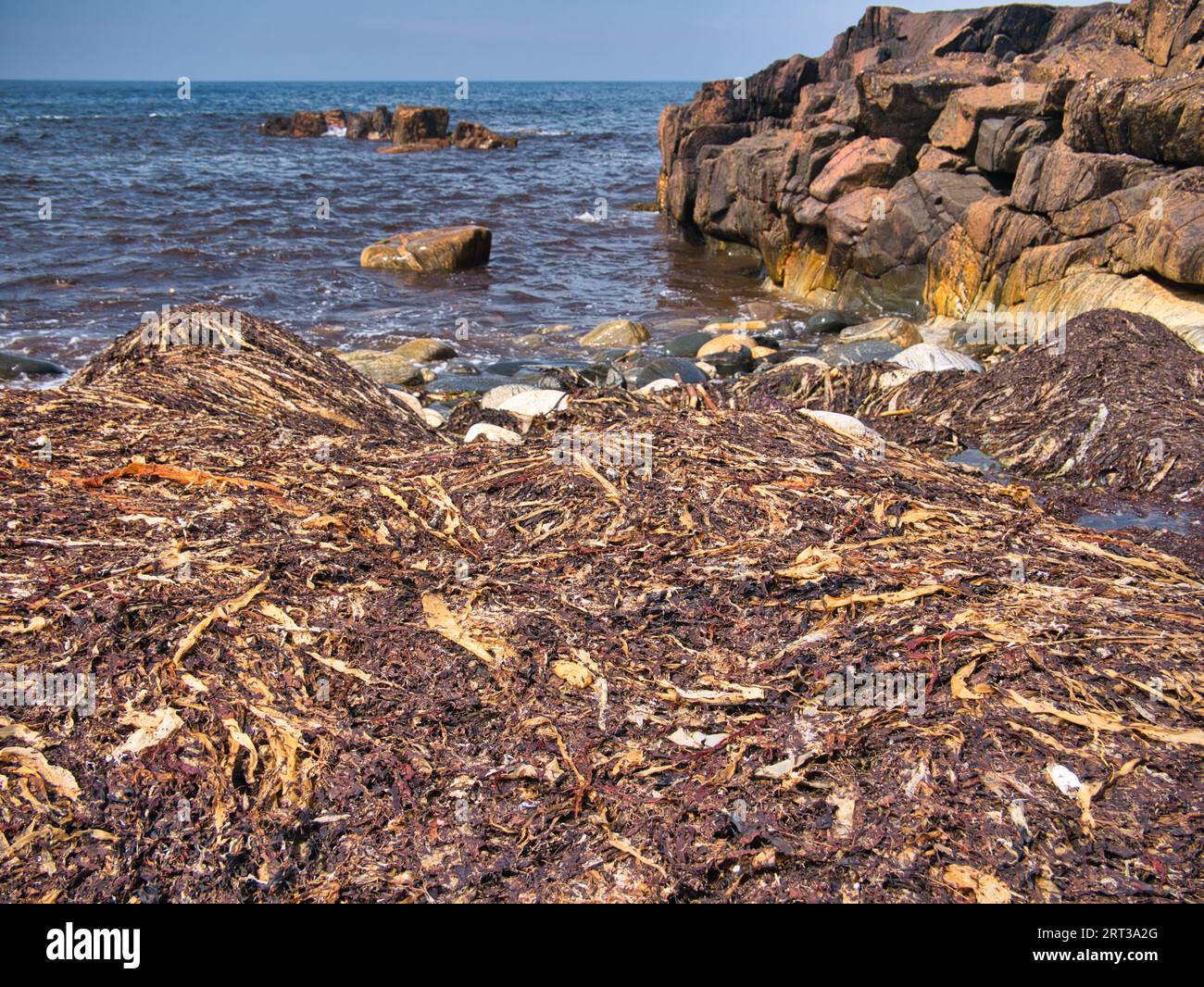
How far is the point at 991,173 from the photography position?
496 inches

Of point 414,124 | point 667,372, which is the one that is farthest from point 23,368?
point 414,124

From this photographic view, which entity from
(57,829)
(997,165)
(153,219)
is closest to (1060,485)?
(57,829)

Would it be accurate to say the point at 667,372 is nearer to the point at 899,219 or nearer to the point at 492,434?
the point at 492,434

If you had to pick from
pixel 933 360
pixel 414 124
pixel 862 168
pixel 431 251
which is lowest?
pixel 933 360

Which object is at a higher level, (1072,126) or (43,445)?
(1072,126)

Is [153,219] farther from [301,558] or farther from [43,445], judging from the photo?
[301,558]

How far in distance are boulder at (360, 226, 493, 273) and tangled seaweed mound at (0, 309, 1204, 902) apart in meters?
13.1

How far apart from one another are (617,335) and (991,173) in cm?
555

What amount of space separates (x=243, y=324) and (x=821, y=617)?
441 cm

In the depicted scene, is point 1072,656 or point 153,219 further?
point 153,219

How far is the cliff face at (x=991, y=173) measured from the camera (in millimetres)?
9523

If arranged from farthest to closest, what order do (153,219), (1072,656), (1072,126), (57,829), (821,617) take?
(153,219) → (1072,126) → (821,617) → (1072,656) → (57,829)

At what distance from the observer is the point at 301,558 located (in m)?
3.43
